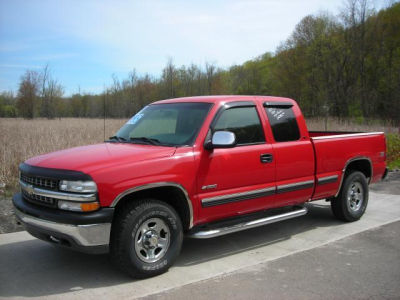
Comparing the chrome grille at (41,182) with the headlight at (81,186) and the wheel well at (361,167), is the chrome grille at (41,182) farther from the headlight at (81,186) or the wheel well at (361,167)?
the wheel well at (361,167)

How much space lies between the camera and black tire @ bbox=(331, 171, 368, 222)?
6.29 meters

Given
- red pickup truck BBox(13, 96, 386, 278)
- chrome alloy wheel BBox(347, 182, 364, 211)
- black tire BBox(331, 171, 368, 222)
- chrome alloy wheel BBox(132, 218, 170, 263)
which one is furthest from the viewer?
chrome alloy wheel BBox(347, 182, 364, 211)

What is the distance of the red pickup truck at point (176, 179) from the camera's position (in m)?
3.72

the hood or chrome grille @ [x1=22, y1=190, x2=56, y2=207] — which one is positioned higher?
the hood

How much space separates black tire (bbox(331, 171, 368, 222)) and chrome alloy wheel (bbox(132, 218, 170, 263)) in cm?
334

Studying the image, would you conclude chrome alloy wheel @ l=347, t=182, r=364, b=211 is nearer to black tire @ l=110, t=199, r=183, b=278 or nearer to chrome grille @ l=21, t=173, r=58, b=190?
black tire @ l=110, t=199, r=183, b=278

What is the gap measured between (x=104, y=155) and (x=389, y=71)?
45.8 m

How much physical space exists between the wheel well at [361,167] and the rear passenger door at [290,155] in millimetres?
1282

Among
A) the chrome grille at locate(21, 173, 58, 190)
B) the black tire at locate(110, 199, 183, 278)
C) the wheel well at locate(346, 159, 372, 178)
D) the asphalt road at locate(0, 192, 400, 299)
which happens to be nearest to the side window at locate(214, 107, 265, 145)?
the black tire at locate(110, 199, 183, 278)

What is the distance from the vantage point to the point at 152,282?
4.00 metres

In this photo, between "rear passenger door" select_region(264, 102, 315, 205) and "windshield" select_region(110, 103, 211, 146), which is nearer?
"windshield" select_region(110, 103, 211, 146)

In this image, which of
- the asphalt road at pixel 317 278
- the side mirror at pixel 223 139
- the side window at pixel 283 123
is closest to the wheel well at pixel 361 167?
the side window at pixel 283 123

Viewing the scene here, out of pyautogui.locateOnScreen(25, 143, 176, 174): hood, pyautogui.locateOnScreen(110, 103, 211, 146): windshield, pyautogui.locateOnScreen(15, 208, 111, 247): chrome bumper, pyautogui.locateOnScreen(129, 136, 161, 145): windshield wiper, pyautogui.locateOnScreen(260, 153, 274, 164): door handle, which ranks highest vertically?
pyautogui.locateOnScreen(110, 103, 211, 146): windshield

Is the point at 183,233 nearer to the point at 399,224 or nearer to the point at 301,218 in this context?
the point at 301,218
